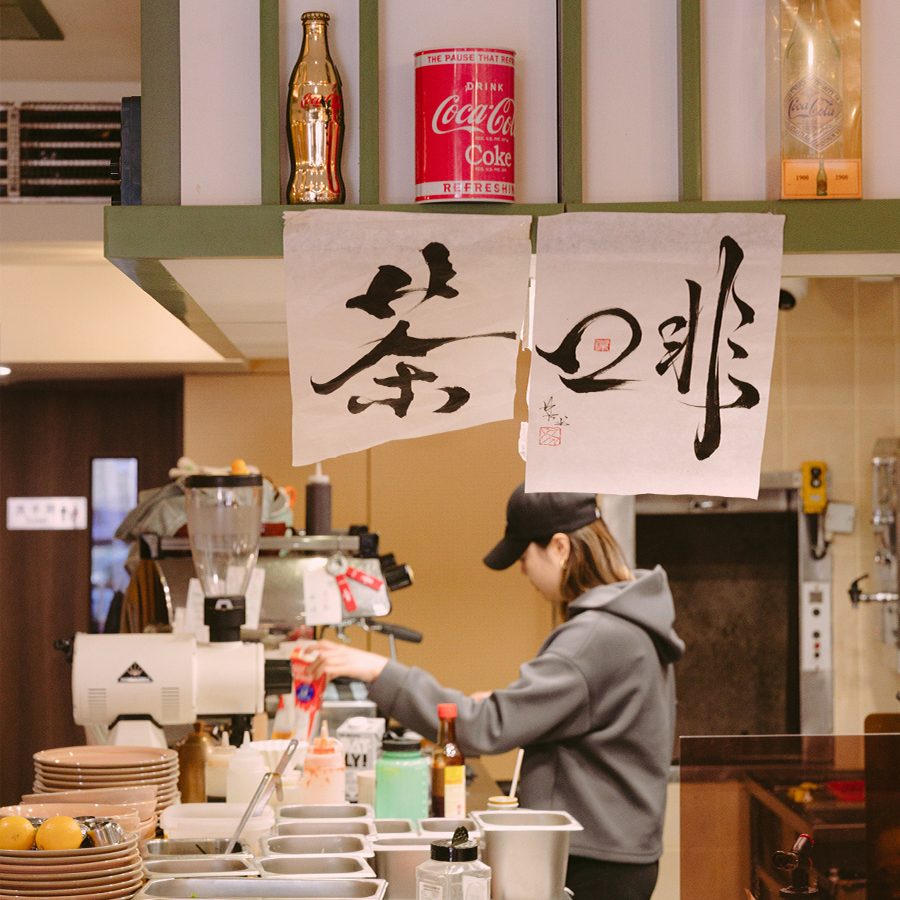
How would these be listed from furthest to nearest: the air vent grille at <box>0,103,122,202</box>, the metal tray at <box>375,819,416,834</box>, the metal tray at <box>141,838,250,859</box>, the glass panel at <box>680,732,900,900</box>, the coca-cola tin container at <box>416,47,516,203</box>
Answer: the air vent grille at <box>0,103,122,202</box> < the metal tray at <box>375,819,416,834</box> < the metal tray at <box>141,838,250,859</box> < the coca-cola tin container at <box>416,47,516,203</box> < the glass panel at <box>680,732,900,900</box>

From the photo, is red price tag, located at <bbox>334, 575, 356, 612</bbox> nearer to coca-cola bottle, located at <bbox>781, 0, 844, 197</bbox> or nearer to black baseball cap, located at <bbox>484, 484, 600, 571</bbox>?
black baseball cap, located at <bbox>484, 484, 600, 571</bbox>

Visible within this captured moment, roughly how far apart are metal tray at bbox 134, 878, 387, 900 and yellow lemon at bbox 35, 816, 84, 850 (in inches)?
4.6

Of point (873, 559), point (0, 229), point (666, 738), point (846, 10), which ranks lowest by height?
point (666, 738)

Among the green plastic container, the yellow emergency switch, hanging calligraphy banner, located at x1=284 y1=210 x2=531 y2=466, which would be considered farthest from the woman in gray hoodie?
the yellow emergency switch

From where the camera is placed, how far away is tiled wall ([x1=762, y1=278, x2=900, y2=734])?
5.05m

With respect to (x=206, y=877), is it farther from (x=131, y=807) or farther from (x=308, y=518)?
(x=308, y=518)

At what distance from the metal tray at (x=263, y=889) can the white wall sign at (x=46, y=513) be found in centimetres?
412

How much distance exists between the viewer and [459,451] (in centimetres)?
541

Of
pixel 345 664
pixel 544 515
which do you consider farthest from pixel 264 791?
pixel 544 515

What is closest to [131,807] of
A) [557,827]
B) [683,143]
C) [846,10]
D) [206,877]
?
[206,877]

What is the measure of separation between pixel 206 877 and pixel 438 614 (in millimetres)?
3555

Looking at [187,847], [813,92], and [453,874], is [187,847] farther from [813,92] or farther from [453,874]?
[813,92]

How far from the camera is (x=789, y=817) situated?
152cm

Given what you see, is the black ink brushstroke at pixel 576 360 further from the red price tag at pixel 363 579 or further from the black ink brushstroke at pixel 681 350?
the red price tag at pixel 363 579
